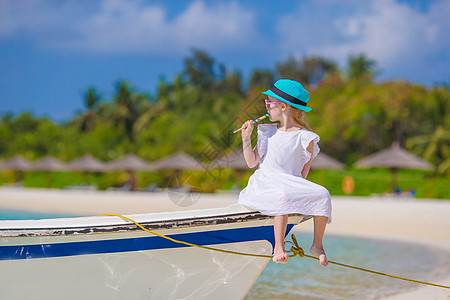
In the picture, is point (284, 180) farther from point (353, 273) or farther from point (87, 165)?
point (87, 165)

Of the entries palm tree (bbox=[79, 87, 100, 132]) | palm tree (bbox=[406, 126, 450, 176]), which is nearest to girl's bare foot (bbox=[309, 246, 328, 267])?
palm tree (bbox=[406, 126, 450, 176])

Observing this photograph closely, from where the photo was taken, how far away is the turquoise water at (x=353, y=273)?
6.28m

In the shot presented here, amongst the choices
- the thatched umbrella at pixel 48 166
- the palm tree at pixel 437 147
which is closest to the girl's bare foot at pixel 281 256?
the palm tree at pixel 437 147

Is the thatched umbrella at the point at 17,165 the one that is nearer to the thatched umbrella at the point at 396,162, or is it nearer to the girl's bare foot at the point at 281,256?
the thatched umbrella at the point at 396,162

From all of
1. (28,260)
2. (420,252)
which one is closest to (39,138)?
(420,252)

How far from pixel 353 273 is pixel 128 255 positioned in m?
4.85

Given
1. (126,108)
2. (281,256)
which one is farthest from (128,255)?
(126,108)

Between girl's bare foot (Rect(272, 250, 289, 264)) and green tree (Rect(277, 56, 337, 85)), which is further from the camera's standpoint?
green tree (Rect(277, 56, 337, 85))

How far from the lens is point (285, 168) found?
11.5ft

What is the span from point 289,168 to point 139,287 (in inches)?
52.5

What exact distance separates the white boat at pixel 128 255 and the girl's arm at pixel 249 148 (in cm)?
34

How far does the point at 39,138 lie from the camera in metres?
41.1

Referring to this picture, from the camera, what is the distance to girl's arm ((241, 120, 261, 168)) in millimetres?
3485

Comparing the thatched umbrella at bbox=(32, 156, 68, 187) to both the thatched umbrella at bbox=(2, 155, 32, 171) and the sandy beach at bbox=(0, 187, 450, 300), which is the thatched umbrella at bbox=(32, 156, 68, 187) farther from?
the sandy beach at bbox=(0, 187, 450, 300)
